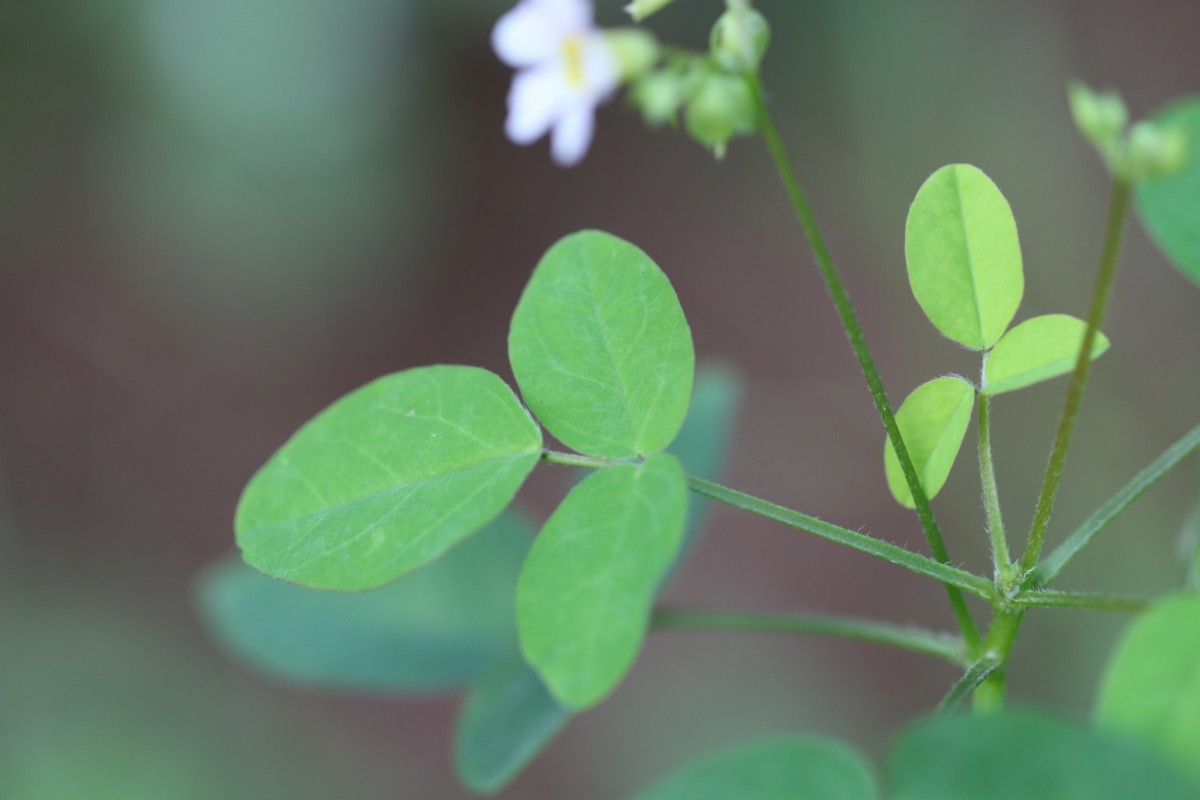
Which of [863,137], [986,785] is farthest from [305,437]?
[863,137]

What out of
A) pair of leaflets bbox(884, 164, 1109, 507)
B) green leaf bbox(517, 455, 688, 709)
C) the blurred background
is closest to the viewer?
green leaf bbox(517, 455, 688, 709)

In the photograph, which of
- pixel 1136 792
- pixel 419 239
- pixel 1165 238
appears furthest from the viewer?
pixel 419 239

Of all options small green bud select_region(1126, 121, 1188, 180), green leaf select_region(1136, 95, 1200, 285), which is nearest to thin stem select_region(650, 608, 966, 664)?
green leaf select_region(1136, 95, 1200, 285)

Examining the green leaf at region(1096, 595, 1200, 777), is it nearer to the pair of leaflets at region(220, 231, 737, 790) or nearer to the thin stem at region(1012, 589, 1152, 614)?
the thin stem at region(1012, 589, 1152, 614)

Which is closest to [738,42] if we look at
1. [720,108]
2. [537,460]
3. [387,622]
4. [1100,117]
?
[720,108]

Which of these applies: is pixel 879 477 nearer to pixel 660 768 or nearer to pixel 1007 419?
pixel 1007 419

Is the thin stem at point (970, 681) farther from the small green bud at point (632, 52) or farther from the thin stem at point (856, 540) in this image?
the small green bud at point (632, 52)

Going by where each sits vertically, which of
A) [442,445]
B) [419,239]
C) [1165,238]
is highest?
[419,239]
